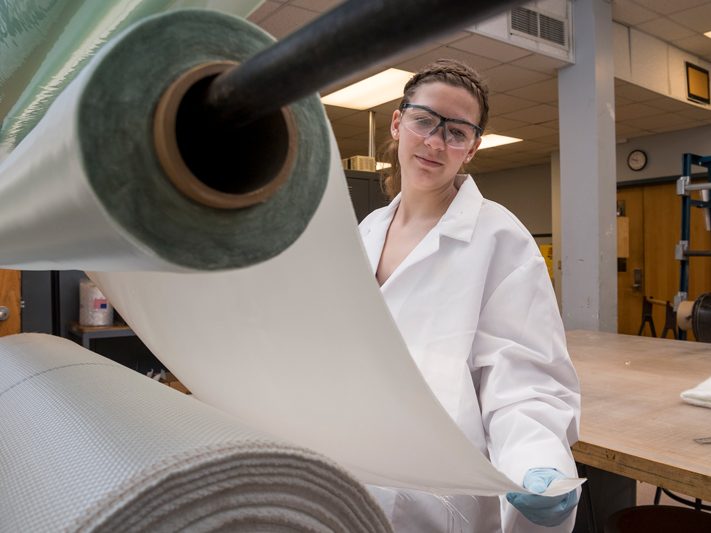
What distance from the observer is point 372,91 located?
5.27 m

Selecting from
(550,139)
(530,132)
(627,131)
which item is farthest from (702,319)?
(550,139)

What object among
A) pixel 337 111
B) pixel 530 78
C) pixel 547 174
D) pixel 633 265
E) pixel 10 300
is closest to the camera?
pixel 10 300

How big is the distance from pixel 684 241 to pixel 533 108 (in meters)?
2.39

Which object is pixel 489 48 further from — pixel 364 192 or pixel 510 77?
pixel 364 192

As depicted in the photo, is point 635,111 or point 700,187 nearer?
point 700,187

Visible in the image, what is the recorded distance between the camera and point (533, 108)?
5.96m

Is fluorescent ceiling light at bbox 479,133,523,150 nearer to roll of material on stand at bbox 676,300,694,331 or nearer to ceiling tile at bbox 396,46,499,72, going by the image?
ceiling tile at bbox 396,46,499,72

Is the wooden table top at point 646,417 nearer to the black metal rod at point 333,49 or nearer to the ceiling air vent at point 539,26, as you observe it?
the black metal rod at point 333,49

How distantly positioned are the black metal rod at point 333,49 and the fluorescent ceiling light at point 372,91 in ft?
15.3

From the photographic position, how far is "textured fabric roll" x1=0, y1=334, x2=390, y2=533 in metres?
0.29

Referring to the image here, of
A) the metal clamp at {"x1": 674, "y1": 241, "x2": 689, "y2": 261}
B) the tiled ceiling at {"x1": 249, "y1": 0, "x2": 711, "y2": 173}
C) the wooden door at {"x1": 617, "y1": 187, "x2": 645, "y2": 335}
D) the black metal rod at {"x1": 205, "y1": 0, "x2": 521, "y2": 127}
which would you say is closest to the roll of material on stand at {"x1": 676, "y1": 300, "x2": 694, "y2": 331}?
the metal clamp at {"x1": 674, "y1": 241, "x2": 689, "y2": 261}

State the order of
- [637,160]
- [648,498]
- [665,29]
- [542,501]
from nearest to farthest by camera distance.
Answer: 1. [542,501]
2. [648,498]
3. [665,29]
4. [637,160]

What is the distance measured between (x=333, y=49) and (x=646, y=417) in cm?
167

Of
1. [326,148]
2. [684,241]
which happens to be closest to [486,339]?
[326,148]
